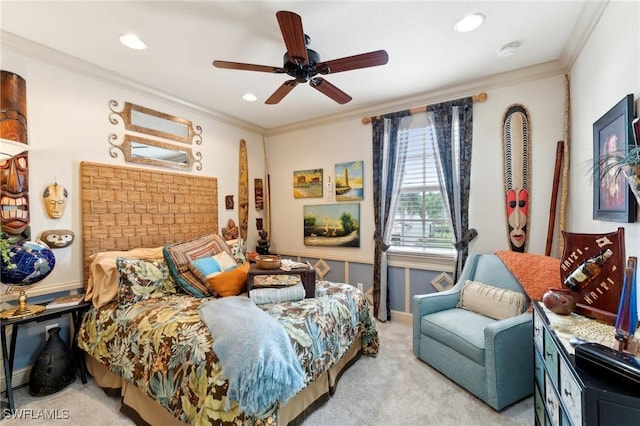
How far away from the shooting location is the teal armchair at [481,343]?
5.81 ft

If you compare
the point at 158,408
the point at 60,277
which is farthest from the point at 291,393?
the point at 60,277

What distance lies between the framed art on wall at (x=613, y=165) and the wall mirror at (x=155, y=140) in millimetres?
3592

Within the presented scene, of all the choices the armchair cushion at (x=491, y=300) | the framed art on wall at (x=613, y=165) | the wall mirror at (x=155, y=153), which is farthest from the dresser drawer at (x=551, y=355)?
the wall mirror at (x=155, y=153)

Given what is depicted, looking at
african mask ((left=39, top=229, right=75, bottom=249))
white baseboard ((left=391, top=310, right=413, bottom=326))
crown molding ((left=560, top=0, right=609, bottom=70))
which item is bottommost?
white baseboard ((left=391, top=310, right=413, bottom=326))

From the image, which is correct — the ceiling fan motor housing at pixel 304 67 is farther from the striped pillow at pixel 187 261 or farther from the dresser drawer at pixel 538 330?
the dresser drawer at pixel 538 330

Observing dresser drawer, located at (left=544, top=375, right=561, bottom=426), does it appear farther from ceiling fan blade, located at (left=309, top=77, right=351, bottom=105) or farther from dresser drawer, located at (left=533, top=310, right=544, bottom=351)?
ceiling fan blade, located at (left=309, top=77, right=351, bottom=105)

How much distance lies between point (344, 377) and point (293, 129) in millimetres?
3245

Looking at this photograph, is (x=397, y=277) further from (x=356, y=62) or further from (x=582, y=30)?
(x=582, y=30)

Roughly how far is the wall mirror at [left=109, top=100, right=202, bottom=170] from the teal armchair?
2.99m

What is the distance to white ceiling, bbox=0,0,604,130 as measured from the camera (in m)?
1.72

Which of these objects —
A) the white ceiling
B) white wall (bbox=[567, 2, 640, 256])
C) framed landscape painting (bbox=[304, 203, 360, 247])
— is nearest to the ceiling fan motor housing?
the white ceiling

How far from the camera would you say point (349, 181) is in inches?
140

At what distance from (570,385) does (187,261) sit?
8.45 feet

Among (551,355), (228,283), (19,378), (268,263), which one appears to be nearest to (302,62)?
(268,263)
